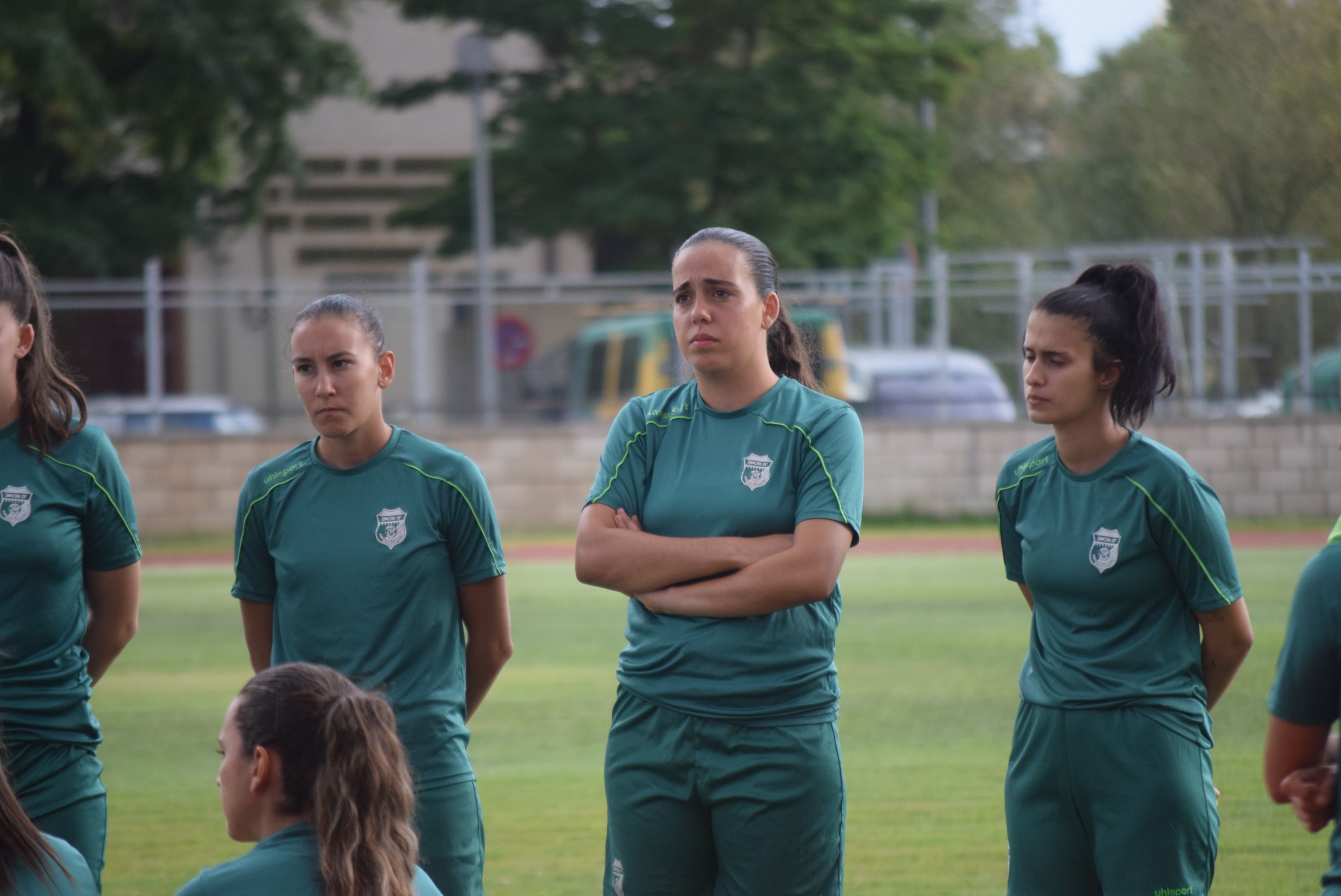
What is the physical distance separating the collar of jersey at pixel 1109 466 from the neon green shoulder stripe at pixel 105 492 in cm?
232

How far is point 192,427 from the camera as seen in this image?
70.7ft

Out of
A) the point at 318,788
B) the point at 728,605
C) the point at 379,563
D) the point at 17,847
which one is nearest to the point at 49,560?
the point at 379,563

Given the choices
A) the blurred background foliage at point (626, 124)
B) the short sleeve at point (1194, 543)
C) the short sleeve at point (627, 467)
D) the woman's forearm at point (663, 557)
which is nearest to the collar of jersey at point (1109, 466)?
the short sleeve at point (1194, 543)

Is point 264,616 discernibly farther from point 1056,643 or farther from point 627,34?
point 627,34

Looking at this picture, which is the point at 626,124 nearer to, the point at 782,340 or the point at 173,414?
the point at 173,414

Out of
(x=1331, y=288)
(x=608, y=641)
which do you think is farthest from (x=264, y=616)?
(x=1331, y=288)

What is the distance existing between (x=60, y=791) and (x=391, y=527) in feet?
3.29

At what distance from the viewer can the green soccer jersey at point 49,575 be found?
3.54 metres

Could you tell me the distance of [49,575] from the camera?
3592 millimetres

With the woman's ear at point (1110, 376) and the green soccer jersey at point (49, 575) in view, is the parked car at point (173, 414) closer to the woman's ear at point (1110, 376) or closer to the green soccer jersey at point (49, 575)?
the green soccer jersey at point (49, 575)

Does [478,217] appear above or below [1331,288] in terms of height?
above

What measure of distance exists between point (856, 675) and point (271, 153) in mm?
19298

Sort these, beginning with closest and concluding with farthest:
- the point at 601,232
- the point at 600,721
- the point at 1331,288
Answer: the point at 600,721 → the point at 1331,288 → the point at 601,232

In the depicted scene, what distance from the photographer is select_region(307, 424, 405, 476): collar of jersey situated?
384 cm
